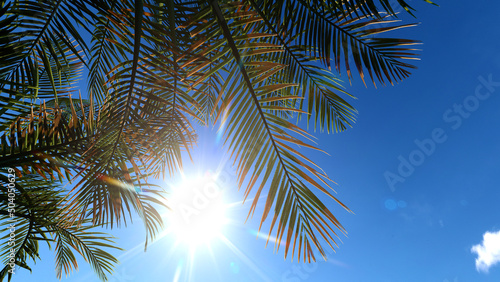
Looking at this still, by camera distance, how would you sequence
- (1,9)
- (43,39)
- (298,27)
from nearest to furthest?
(1,9)
(43,39)
(298,27)

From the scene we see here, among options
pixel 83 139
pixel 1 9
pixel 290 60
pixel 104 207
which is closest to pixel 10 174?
pixel 83 139

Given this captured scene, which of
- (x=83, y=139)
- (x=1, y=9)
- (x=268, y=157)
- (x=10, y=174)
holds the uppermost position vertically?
(x=1, y=9)

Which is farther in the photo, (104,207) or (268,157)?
(104,207)

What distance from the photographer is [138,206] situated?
165 cm

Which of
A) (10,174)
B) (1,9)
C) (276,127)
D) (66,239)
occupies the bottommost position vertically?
(66,239)

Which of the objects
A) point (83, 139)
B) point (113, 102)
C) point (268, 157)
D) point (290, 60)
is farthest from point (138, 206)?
point (290, 60)

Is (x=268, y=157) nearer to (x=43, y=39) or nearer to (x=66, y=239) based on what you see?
(x=43, y=39)

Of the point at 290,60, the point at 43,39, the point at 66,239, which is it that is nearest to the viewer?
the point at 43,39

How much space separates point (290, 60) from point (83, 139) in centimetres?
158

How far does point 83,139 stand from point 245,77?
113 cm

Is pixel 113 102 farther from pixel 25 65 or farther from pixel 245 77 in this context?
pixel 245 77

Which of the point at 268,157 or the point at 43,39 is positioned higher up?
the point at 43,39

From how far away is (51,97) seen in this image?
2.29 m

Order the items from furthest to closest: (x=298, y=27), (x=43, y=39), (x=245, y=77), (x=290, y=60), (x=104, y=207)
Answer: (x=290, y=60), (x=298, y=27), (x=104, y=207), (x=43, y=39), (x=245, y=77)
